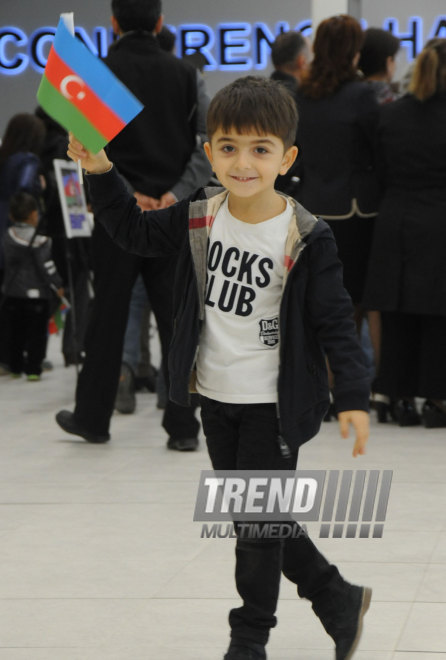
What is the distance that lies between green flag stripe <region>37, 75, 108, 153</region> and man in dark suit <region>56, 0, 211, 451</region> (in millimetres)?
2542

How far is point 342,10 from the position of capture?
7.21m

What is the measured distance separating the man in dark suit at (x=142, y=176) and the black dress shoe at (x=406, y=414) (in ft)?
3.67

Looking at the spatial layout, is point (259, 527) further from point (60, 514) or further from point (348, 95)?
point (348, 95)

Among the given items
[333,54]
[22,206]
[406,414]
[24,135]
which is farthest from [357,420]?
[24,135]

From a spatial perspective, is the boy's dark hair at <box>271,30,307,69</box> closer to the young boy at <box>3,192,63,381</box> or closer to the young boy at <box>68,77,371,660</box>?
the young boy at <box>3,192,63,381</box>

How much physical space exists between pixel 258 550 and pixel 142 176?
2902 mm

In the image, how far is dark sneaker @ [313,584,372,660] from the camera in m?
2.52

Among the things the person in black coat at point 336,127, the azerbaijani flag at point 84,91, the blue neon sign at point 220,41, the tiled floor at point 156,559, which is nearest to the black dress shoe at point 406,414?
the tiled floor at point 156,559

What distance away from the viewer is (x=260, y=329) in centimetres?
246

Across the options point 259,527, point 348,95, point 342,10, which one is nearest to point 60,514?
point 259,527

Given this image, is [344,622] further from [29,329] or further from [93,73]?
[29,329]

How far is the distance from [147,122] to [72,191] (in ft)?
5.64

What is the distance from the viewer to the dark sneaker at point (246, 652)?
2.43 metres

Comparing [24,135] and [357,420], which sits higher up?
[357,420]
